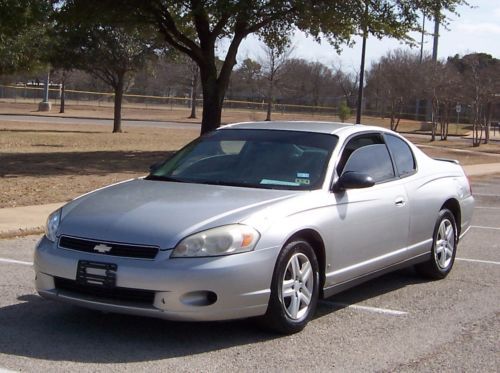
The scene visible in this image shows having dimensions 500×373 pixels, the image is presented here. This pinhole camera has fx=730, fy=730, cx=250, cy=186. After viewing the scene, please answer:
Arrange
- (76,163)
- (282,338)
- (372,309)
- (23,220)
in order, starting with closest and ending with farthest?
1. (282,338)
2. (372,309)
3. (23,220)
4. (76,163)

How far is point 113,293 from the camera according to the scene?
5016 millimetres

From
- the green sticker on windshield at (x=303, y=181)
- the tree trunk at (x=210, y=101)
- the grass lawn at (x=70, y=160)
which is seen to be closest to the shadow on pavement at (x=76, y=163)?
the grass lawn at (x=70, y=160)

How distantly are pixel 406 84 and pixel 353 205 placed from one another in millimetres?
43697

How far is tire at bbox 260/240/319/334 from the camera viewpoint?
5.25 meters

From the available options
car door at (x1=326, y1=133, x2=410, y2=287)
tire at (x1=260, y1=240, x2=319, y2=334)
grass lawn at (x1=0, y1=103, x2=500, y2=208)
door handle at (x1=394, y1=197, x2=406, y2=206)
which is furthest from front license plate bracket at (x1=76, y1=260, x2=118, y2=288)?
grass lawn at (x1=0, y1=103, x2=500, y2=208)

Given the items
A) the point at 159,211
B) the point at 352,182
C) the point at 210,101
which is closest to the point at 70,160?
the point at 210,101

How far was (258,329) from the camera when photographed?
5469 mm

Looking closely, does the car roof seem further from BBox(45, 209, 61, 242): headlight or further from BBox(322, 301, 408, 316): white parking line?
BBox(45, 209, 61, 242): headlight

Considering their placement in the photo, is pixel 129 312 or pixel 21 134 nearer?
pixel 129 312

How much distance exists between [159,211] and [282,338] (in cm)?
130

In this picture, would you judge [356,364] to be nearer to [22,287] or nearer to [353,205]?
[353,205]

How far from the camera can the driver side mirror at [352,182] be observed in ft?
19.5

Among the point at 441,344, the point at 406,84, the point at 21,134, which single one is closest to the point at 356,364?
the point at 441,344

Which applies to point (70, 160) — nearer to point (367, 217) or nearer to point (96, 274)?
point (367, 217)
